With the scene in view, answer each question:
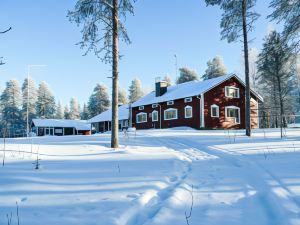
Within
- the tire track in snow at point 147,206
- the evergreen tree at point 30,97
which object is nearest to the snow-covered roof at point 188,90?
the tire track in snow at point 147,206

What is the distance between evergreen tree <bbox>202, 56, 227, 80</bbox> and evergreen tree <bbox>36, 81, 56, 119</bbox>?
105 ft

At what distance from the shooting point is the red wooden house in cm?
2825

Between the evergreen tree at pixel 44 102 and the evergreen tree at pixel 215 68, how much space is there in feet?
105

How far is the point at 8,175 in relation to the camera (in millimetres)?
5949

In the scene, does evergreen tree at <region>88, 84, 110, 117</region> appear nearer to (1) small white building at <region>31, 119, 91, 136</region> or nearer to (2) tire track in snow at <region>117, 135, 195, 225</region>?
(1) small white building at <region>31, 119, 91, 136</region>

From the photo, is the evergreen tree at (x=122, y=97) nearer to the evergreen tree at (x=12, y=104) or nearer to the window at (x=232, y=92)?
the evergreen tree at (x=12, y=104)

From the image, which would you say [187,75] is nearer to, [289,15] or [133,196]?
[289,15]

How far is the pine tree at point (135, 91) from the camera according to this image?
6269 centimetres

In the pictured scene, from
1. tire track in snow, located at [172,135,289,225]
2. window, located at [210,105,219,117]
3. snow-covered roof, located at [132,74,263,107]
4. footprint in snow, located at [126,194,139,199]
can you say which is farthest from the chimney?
footprint in snow, located at [126,194,139,199]

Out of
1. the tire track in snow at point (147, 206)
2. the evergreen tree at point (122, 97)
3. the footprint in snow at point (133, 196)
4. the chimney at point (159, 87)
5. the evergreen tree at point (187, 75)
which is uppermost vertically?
the evergreen tree at point (187, 75)

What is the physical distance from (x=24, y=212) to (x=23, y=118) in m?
56.3

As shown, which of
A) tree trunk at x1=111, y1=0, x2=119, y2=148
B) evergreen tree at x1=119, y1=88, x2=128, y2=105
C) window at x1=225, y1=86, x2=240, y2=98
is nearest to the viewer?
tree trunk at x1=111, y1=0, x2=119, y2=148

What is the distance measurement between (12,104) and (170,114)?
36.9 metres

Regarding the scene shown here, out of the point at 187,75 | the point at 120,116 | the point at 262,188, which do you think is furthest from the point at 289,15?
the point at 187,75
